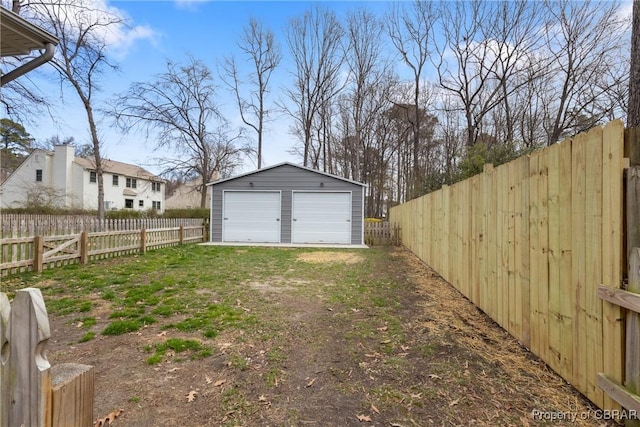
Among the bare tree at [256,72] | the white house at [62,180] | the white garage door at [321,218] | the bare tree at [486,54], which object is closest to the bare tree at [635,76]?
the white garage door at [321,218]

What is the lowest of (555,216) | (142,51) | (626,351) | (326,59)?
(626,351)

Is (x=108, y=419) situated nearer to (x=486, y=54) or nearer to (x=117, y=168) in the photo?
(x=486, y=54)

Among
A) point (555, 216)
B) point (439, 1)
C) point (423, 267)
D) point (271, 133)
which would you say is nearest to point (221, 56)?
point (271, 133)

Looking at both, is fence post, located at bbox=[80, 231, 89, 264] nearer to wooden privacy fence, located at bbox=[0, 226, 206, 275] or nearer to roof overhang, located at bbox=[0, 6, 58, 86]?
wooden privacy fence, located at bbox=[0, 226, 206, 275]

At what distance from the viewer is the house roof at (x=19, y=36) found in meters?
3.00

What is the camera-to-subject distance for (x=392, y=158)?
2420 cm

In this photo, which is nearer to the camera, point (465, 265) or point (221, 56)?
point (465, 265)

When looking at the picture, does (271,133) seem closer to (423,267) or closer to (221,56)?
(221,56)

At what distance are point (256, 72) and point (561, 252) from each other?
22719 mm

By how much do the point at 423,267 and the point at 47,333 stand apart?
24.9ft

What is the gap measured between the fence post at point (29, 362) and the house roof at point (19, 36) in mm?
3249

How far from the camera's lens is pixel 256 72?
21953 mm

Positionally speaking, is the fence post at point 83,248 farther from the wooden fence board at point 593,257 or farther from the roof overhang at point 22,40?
the wooden fence board at point 593,257

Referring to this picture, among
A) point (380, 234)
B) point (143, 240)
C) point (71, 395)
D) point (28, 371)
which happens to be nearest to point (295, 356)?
point (71, 395)
